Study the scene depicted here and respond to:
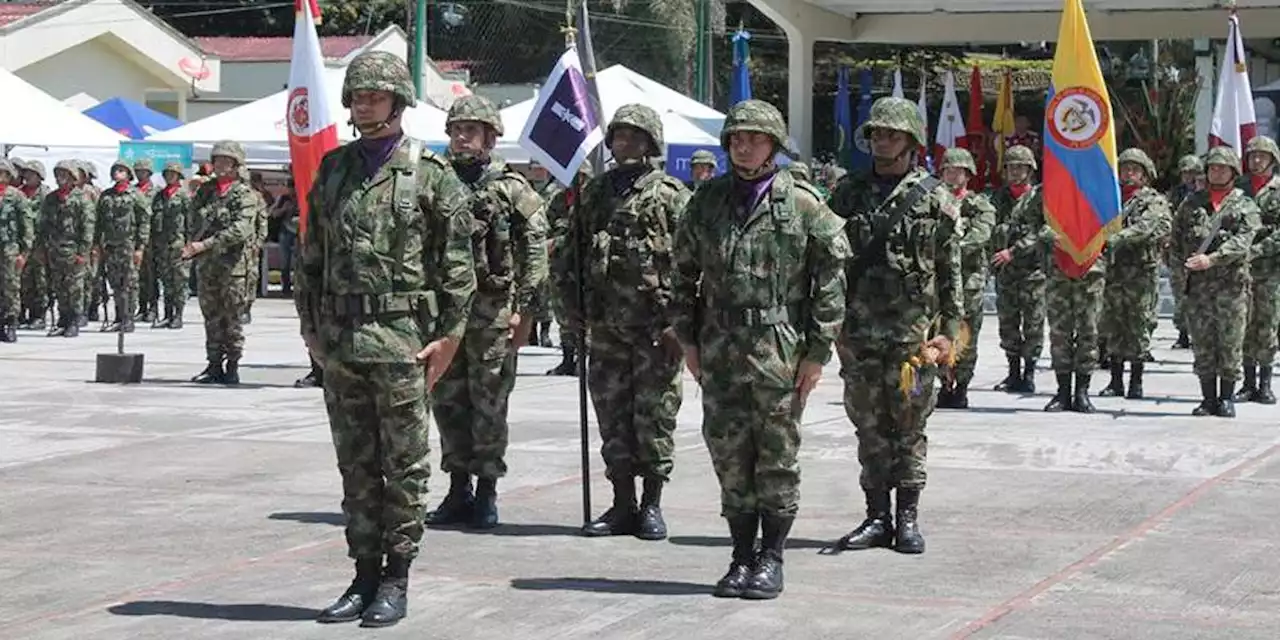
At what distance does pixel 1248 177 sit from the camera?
1714cm

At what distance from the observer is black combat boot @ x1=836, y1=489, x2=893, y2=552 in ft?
32.2

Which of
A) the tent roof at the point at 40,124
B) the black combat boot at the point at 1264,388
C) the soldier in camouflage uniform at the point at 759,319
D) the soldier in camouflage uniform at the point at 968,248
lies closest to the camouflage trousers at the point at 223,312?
the soldier in camouflage uniform at the point at 968,248

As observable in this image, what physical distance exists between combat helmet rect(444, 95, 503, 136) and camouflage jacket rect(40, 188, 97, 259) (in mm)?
14914

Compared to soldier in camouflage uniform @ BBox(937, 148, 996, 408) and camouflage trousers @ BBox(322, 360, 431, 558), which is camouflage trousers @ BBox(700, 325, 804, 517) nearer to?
camouflage trousers @ BBox(322, 360, 431, 558)

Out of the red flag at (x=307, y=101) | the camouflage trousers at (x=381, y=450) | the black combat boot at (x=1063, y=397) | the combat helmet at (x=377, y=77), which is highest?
the red flag at (x=307, y=101)

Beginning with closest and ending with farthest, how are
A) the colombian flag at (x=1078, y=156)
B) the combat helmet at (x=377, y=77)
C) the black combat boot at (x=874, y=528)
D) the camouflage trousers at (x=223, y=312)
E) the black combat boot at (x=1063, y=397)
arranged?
the combat helmet at (x=377, y=77)
the black combat boot at (x=874, y=528)
the colombian flag at (x=1078, y=156)
the black combat boot at (x=1063, y=397)
the camouflage trousers at (x=223, y=312)

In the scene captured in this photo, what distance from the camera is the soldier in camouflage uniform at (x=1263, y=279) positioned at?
1633 cm

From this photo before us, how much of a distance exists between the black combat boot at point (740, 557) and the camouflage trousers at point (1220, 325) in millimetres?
8487

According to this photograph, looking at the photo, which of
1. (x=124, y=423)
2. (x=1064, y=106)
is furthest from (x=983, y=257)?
(x=124, y=423)

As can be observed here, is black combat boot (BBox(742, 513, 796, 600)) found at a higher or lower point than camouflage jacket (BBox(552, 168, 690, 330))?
lower

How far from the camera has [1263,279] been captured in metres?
16.9

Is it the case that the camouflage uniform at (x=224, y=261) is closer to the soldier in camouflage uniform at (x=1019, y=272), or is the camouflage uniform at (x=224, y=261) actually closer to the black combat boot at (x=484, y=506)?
the soldier in camouflage uniform at (x=1019, y=272)

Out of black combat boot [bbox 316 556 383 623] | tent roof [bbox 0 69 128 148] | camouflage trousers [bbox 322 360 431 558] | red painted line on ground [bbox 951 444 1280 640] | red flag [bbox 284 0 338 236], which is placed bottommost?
red painted line on ground [bbox 951 444 1280 640]

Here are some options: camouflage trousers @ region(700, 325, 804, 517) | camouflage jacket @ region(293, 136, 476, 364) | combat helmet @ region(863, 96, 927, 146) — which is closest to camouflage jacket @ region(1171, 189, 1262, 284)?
combat helmet @ region(863, 96, 927, 146)
